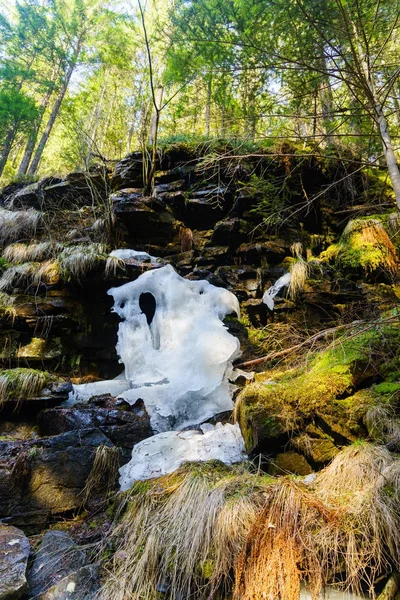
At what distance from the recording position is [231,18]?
3836 mm

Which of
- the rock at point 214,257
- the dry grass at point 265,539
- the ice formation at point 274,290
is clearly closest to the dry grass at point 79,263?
the rock at point 214,257

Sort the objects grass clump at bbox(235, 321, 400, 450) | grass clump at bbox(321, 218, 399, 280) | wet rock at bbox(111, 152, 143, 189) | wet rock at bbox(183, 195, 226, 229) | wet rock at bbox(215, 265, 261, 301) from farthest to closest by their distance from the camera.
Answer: wet rock at bbox(111, 152, 143, 189) < wet rock at bbox(183, 195, 226, 229) < wet rock at bbox(215, 265, 261, 301) < grass clump at bbox(321, 218, 399, 280) < grass clump at bbox(235, 321, 400, 450)

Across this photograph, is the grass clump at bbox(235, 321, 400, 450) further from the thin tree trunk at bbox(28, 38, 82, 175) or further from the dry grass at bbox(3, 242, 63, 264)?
the thin tree trunk at bbox(28, 38, 82, 175)

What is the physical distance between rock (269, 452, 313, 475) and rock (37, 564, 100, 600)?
4.62ft

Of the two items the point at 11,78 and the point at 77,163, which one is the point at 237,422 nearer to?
the point at 77,163

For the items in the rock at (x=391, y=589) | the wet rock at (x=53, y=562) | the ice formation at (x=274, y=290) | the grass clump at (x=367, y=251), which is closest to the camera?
the rock at (x=391, y=589)

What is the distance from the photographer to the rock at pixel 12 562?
1.80 meters

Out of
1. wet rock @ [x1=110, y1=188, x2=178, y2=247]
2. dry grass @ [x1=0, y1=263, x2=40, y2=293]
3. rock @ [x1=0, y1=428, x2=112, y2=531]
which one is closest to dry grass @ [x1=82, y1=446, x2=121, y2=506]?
rock @ [x1=0, y1=428, x2=112, y2=531]

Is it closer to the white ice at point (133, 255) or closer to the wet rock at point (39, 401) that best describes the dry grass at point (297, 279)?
the white ice at point (133, 255)

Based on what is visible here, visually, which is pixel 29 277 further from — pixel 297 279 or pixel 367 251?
pixel 367 251

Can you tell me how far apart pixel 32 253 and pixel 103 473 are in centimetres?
458

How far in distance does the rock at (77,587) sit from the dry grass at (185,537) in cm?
8

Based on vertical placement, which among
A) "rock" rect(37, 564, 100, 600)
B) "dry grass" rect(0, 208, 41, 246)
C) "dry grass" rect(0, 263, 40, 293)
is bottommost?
"rock" rect(37, 564, 100, 600)

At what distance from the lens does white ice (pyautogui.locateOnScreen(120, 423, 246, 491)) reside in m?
3.13
